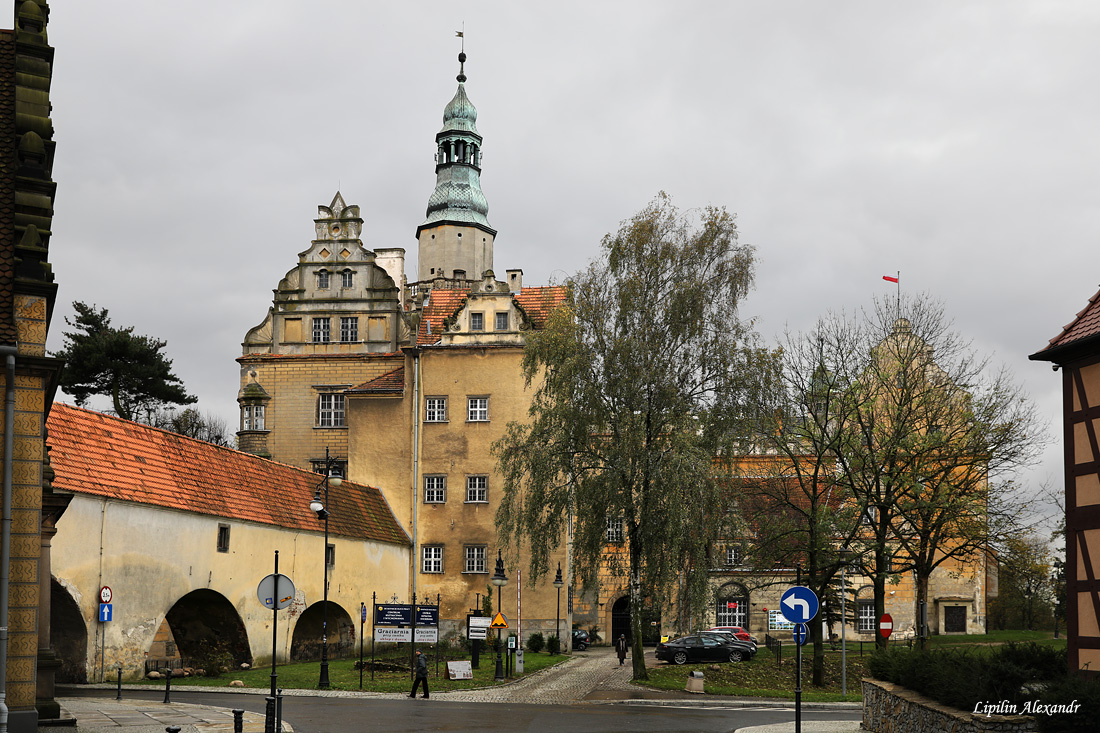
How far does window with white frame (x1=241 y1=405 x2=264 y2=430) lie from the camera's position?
52.3 m

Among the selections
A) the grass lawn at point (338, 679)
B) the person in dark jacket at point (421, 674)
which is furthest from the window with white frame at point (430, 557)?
the person in dark jacket at point (421, 674)

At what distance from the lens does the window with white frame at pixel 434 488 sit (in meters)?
48.9

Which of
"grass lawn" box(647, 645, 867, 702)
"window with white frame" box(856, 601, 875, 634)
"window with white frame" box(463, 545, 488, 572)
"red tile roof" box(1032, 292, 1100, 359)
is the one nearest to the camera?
"red tile roof" box(1032, 292, 1100, 359)

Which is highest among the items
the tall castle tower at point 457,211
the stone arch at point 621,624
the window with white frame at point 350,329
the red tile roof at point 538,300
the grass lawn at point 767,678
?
the tall castle tower at point 457,211

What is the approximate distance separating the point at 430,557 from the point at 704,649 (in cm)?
1368

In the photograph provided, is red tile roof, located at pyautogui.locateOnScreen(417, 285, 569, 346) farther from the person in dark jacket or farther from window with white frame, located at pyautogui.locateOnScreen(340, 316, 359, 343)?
the person in dark jacket

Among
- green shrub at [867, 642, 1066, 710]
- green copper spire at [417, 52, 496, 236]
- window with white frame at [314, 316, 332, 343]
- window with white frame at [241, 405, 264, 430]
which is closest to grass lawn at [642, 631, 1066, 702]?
green shrub at [867, 642, 1066, 710]

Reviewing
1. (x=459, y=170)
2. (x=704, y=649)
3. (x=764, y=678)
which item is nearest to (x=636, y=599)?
(x=764, y=678)

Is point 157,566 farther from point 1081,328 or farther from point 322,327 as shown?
point 1081,328

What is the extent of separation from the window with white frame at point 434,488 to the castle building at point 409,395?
0.04 metres

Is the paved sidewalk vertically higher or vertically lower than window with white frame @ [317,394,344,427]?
lower

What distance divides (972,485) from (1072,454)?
18.8 meters

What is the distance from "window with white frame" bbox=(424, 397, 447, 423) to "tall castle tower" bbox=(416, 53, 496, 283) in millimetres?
48904

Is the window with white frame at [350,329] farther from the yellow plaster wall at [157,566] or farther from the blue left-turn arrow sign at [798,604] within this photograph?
the blue left-turn arrow sign at [798,604]
